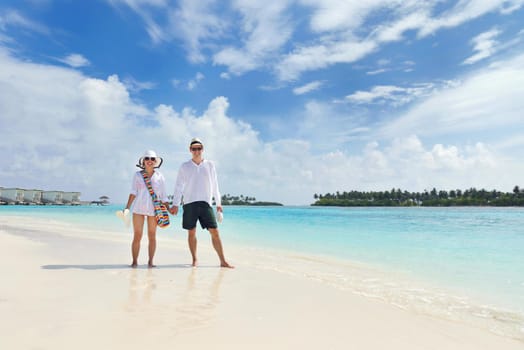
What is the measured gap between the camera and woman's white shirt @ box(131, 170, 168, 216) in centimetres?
574

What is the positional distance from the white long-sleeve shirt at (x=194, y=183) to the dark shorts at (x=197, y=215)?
0.28 ft

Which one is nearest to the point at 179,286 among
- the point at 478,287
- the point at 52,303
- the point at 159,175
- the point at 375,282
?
the point at 52,303

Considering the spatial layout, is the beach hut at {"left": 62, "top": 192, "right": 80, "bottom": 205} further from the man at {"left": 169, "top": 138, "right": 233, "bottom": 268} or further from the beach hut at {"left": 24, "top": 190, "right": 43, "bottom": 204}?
the man at {"left": 169, "top": 138, "right": 233, "bottom": 268}

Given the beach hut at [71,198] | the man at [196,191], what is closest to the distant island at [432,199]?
the beach hut at [71,198]

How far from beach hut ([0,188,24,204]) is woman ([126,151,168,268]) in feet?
435

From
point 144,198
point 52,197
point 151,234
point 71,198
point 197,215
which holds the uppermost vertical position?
point 52,197

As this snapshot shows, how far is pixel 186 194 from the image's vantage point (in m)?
5.86

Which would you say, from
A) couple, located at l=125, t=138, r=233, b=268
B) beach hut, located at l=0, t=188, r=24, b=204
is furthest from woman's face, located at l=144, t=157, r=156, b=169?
beach hut, located at l=0, t=188, r=24, b=204

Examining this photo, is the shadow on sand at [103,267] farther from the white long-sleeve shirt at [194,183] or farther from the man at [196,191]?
the white long-sleeve shirt at [194,183]

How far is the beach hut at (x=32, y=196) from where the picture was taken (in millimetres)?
115375

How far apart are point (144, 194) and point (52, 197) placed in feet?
461

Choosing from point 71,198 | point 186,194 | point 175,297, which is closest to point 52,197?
point 71,198

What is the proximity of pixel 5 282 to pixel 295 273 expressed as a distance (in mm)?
4096

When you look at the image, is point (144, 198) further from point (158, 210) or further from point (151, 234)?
point (151, 234)
